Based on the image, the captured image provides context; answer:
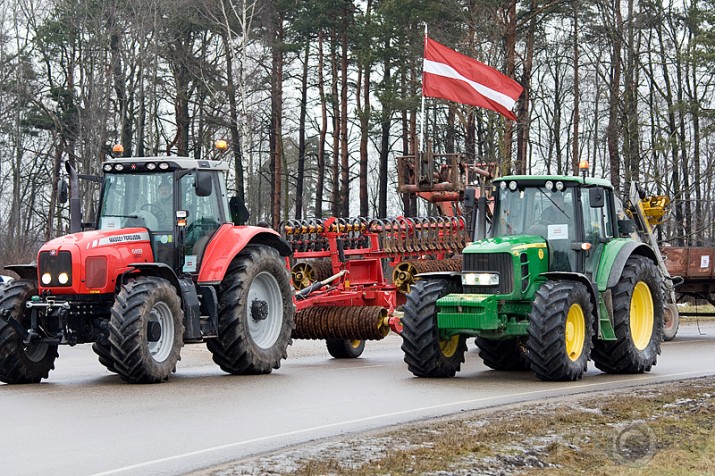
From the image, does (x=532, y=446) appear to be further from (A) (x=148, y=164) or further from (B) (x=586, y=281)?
(A) (x=148, y=164)

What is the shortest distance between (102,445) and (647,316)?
895cm

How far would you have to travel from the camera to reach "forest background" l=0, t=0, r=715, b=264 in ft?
135

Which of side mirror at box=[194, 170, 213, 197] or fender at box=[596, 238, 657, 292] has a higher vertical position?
side mirror at box=[194, 170, 213, 197]

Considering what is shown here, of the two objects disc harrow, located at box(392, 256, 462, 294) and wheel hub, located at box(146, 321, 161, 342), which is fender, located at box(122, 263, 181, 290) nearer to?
wheel hub, located at box(146, 321, 161, 342)

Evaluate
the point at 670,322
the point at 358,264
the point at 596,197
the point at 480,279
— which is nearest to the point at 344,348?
the point at 358,264

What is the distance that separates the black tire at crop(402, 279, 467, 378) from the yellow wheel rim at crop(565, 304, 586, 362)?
4.78ft

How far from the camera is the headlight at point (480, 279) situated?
545 inches

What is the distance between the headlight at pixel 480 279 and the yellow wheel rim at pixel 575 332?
97cm

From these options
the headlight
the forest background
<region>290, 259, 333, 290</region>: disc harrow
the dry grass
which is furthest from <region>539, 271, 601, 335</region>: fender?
the forest background

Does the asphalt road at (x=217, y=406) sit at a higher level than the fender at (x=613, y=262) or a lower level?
lower

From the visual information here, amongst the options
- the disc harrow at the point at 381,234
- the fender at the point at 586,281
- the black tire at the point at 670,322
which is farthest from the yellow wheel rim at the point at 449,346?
the black tire at the point at 670,322

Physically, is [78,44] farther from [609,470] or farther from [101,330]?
[609,470]

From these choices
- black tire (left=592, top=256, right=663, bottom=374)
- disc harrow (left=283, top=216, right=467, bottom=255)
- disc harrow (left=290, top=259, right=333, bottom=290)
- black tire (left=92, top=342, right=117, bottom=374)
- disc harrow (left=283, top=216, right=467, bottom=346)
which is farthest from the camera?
disc harrow (left=283, top=216, right=467, bottom=255)

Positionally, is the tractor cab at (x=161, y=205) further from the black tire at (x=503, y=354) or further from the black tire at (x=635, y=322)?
the black tire at (x=635, y=322)
